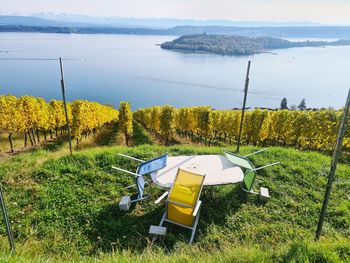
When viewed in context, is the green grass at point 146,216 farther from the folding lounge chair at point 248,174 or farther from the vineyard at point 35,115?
the vineyard at point 35,115

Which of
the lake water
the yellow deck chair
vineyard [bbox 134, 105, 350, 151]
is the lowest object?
the lake water

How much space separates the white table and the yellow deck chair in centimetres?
30

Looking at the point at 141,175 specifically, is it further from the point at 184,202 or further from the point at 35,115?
the point at 35,115

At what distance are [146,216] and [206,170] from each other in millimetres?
2059

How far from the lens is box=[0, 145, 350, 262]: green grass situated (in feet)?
15.7

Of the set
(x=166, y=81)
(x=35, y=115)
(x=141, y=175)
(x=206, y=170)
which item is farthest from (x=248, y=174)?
(x=166, y=81)

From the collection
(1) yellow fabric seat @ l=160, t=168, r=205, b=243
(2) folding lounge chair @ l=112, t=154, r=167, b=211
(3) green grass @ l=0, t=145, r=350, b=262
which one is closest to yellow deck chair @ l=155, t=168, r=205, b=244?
(1) yellow fabric seat @ l=160, t=168, r=205, b=243

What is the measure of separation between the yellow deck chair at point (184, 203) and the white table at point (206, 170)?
300mm

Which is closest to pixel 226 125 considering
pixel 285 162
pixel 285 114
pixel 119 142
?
pixel 285 114

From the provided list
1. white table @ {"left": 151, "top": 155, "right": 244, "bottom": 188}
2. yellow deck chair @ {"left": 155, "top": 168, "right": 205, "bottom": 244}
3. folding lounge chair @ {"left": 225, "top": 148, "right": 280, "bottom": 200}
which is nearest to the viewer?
yellow deck chair @ {"left": 155, "top": 168, "right": 205, "bottom": 244}

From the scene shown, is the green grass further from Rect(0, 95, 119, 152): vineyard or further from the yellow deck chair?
Rect(0, 95, 119, 152): vineyard

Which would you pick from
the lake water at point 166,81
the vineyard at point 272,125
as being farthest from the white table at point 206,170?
the lake water at point 166,81

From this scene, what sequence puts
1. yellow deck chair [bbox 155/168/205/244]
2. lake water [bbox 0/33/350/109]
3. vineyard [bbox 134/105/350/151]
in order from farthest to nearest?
lake water [bbox 0/33/350/109] → vineyard [bbox 134/105/350/151] → yellow deck chair [bbox 155/168/205/244]

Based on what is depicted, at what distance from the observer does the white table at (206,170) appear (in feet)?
22.0
